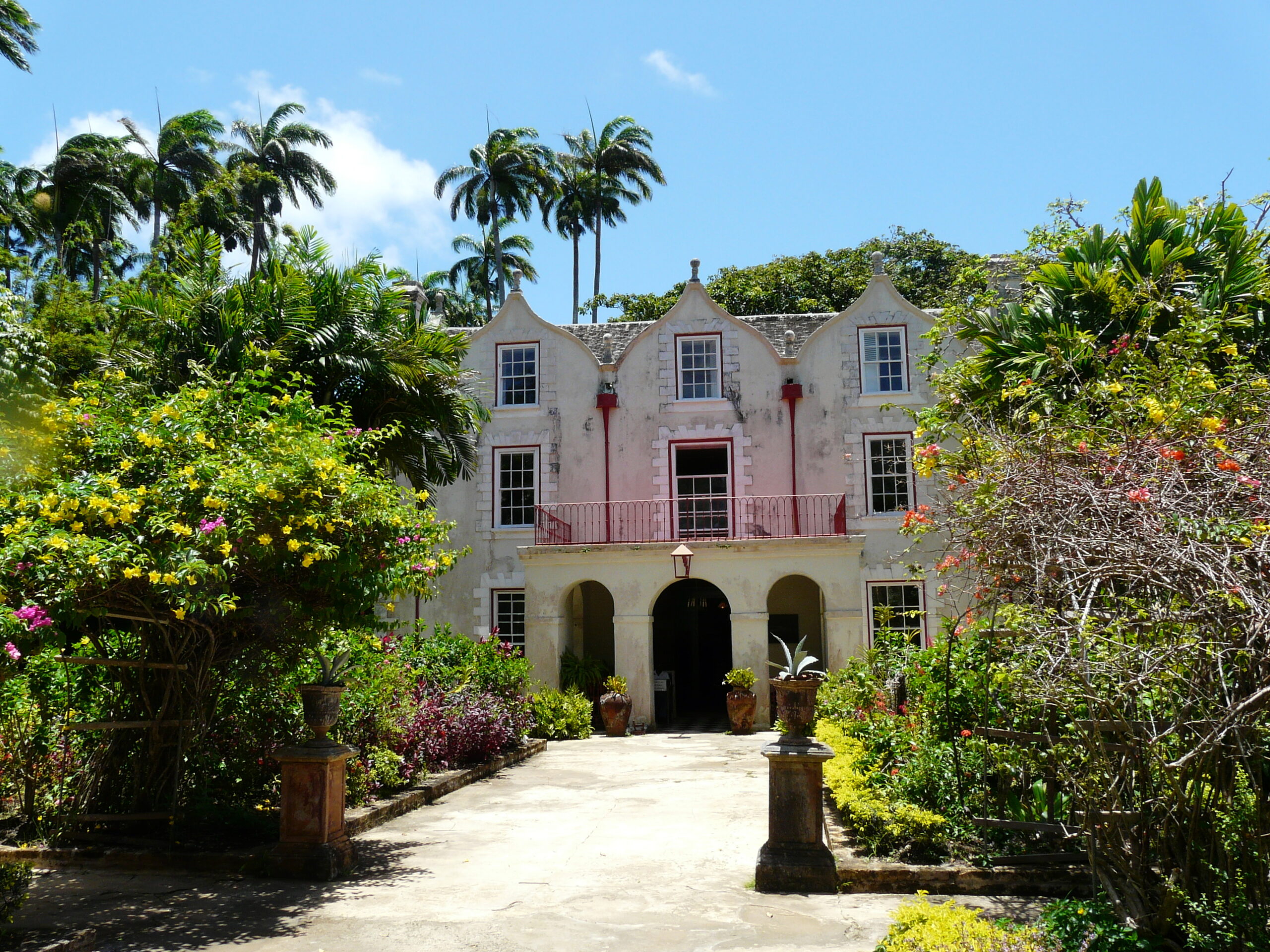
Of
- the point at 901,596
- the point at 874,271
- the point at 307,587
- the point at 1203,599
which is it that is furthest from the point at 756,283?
the point at 1203,599

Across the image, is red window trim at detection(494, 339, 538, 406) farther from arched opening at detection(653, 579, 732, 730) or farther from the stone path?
the stone path

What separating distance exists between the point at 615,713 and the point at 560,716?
3.47 feet

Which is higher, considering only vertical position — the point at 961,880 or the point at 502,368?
the point at 502,368

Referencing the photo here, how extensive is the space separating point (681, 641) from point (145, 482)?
750 inches

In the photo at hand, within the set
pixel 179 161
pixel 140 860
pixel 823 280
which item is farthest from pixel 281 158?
pixel 140 860

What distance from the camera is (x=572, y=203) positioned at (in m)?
41.4

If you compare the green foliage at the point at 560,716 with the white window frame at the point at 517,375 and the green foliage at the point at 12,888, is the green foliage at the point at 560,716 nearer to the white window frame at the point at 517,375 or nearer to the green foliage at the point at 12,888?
the white window frame at the point at 517,375

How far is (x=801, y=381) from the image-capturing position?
2162 cm

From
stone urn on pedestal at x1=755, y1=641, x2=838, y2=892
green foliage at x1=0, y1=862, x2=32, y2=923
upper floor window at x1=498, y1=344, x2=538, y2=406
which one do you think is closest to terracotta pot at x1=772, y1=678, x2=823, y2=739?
stone urn on pedestal at x1=755, y1=641, x2=838, y2=892

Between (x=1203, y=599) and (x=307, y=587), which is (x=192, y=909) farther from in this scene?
(x=1203, y=599)

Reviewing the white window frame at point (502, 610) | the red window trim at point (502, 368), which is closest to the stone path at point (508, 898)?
the white window frame at point (502, 610)

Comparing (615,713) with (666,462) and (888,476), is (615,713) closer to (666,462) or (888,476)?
(666,462)

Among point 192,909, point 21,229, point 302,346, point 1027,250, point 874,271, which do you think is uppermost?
point 21,229

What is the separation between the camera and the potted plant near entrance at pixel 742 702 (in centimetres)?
1867
